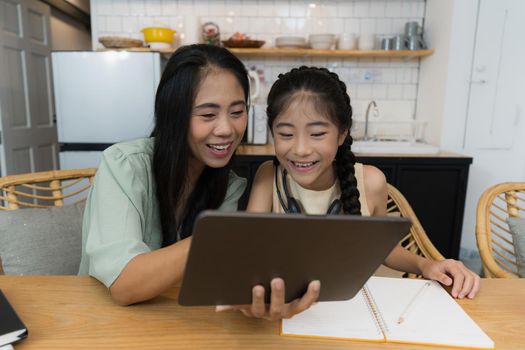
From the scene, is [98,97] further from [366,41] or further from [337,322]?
[337,322]

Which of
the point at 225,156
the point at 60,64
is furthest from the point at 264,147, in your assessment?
the point at 225,156

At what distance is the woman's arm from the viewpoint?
2.32 feet

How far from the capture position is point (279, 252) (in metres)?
0.51

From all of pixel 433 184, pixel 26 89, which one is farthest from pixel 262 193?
pixel 26 89

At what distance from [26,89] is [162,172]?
2926 millimetres

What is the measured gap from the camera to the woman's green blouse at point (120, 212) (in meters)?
0.76

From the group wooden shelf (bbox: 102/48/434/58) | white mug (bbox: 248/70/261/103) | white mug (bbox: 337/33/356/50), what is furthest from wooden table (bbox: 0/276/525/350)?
white mug (bbox: 337/33/356/50)

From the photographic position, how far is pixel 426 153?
254 centimetres

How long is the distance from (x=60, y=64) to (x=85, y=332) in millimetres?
2456

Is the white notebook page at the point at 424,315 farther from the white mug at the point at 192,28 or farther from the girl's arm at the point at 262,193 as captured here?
the white mug at the point at 192,28

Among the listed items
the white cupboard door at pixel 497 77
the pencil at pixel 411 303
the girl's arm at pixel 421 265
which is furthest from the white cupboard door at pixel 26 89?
the white cupboard door at pixel 497 77

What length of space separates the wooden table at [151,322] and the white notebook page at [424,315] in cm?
3

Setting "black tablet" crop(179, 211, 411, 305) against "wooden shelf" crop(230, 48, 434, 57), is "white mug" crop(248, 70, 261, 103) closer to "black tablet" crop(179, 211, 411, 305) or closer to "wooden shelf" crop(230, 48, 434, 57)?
"wooden shelf" crop(230, 48, 434, 57)

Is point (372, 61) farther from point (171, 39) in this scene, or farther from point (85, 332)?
point (85, 332)
